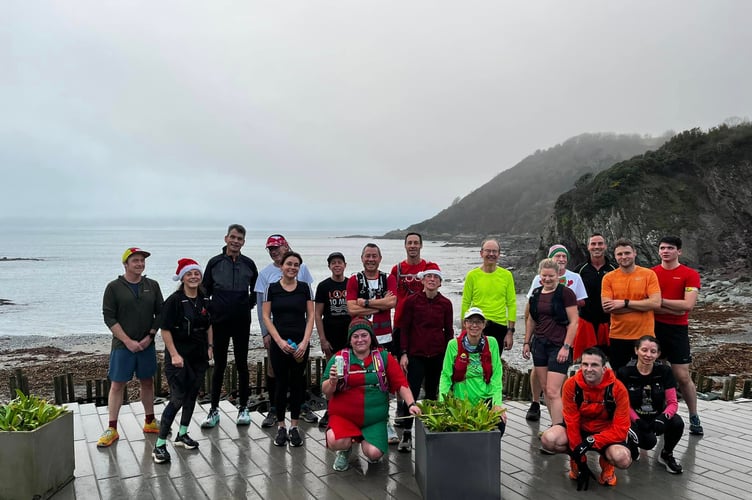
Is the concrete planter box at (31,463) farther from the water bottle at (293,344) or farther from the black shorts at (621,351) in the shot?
the black shorts at (621,351)

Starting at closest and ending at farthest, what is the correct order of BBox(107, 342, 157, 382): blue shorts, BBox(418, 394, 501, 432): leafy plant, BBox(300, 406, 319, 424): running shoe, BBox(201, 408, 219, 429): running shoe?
BBox(418, 394, 501, 432): leafy plant → BBox(107, 342, 157, 382): blue shorts → BBox(201, 408, 219, 429): running shoe → BBox(300, 406, 319, 424): running shoe

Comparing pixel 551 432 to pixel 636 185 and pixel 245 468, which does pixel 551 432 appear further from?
pixel 636 185

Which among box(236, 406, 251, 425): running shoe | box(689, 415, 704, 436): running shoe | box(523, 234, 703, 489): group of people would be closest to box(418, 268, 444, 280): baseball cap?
box(523, 234, 703, 489): group of people

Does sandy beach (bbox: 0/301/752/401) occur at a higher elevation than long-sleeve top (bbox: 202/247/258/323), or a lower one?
lower

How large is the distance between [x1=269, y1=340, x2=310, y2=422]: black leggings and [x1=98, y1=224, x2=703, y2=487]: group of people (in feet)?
0.05

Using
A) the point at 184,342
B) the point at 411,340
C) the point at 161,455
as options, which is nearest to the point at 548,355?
the point at 411,340

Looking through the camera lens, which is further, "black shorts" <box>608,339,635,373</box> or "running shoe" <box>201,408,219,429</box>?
"running shoe" <box>201,408,219,429</box>

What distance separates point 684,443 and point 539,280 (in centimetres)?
221

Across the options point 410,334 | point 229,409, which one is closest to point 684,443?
point 410,334

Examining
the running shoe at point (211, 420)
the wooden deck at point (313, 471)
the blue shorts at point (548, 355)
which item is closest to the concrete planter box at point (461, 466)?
the wooden deck at point (313, 471)

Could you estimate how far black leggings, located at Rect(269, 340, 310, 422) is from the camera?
5.35 m

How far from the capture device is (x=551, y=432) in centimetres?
456

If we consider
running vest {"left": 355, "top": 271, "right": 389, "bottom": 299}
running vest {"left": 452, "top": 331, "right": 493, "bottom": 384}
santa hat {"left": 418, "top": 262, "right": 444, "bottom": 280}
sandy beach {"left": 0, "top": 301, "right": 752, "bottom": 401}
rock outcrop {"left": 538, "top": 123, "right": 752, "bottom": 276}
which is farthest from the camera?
rock outcrop {"left": 538, "top": 123, "right": 752, "bottom": 276}

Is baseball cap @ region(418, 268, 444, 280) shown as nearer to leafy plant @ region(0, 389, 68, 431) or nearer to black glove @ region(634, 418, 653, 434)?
black glove @ region(634, 418, 653, 434)
